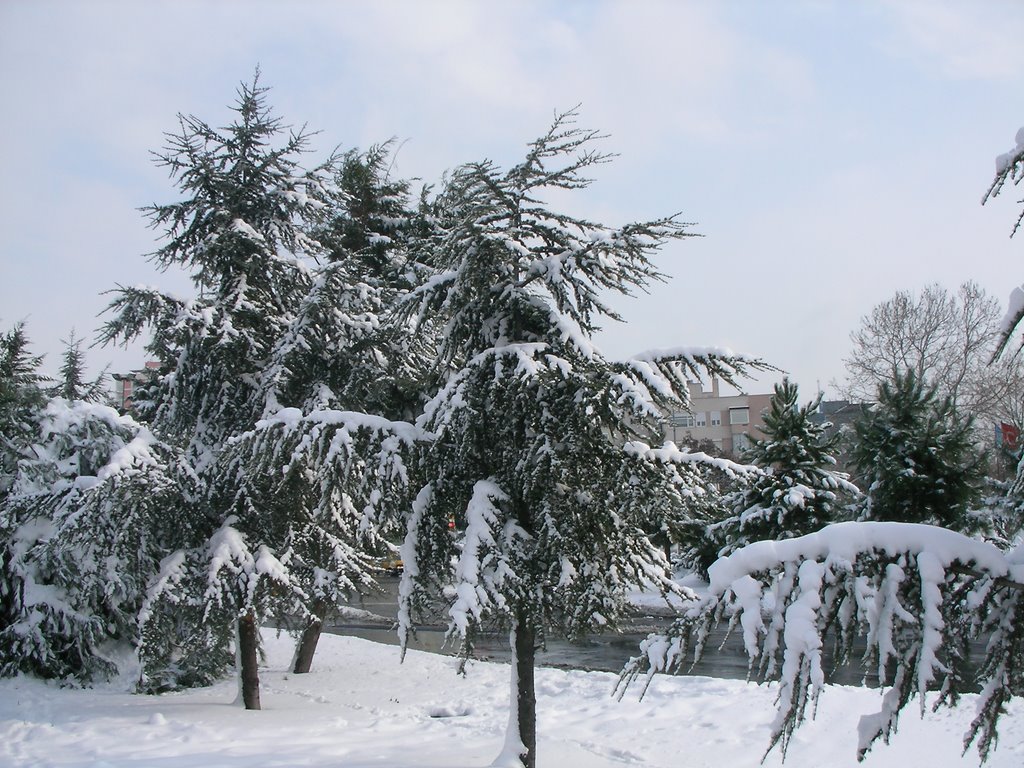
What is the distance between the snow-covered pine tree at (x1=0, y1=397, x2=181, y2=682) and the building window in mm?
70648

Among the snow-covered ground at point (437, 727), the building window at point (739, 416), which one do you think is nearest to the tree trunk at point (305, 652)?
the snow-covered ground at point (437, 727)

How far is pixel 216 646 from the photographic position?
11172 mm

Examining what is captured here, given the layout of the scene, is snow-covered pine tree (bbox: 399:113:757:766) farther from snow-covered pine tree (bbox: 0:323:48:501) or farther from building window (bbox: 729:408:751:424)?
building window (bbox: 729:408:751:424)

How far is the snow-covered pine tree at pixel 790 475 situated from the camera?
723 inches

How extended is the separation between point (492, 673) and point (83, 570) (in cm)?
670

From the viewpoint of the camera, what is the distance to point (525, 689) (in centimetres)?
805

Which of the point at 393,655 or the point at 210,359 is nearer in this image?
the point at 210,359

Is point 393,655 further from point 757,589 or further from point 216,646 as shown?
point 757,589

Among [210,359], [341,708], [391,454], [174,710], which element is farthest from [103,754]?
[210,359]

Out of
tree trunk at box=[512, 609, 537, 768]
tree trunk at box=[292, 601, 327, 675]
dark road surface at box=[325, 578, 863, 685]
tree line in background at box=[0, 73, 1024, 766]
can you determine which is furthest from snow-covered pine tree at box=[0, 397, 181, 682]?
tree trunk at box=[512, 609, 537, 768]

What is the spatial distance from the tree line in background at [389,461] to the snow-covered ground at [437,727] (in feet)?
3.52

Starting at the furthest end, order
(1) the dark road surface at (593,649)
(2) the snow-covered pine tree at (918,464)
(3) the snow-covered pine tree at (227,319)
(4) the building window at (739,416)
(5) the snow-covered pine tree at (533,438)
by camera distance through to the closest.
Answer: (4) the building window at (739,416) < (2) the snow-covered pine tree at (918,464) < (1) the dark road surface at (593,649) < (3) the snow-covered pine tree at (227,319) < (5) the snow-covered pine tree at (533,438)

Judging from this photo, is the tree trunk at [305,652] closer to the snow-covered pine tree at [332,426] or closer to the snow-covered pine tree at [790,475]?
the snow-covered pine tree at [332,426]

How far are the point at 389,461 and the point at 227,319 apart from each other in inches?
177
